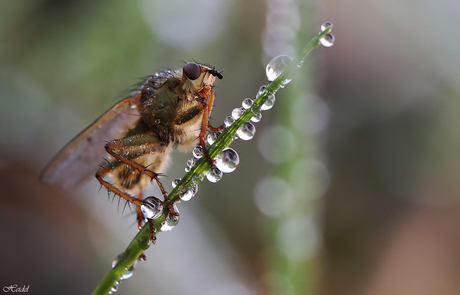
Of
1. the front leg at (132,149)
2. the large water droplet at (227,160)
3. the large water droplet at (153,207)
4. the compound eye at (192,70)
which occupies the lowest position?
the large water droplet at (153,207)

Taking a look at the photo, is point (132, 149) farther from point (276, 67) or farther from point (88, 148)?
point (276, 67)

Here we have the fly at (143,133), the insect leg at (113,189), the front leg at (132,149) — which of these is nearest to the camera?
the insect leg at (113,189)

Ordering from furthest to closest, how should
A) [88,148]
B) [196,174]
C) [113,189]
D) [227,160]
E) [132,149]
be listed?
[88,148] → [132,149] → [113,189] → [227,160] → [196,174]

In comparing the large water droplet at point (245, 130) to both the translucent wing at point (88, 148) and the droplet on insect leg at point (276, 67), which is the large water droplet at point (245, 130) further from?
the translucent wing at point (88, 148)

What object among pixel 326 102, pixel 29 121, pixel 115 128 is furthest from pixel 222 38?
pixel 29 121

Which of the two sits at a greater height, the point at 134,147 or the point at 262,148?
the point at 262,148

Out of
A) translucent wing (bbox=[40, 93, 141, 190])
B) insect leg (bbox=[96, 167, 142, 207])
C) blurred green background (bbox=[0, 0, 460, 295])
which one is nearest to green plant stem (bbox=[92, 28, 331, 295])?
insect leg (bbox=[96, 167, 142, 207])

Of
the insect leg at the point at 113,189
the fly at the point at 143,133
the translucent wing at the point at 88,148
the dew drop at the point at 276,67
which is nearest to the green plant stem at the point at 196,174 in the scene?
the dew drop at the point at 276,67

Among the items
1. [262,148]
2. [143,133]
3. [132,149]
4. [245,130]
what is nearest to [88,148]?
[143,133]

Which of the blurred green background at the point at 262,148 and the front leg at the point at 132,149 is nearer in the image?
the front leg at the point at 132,149
